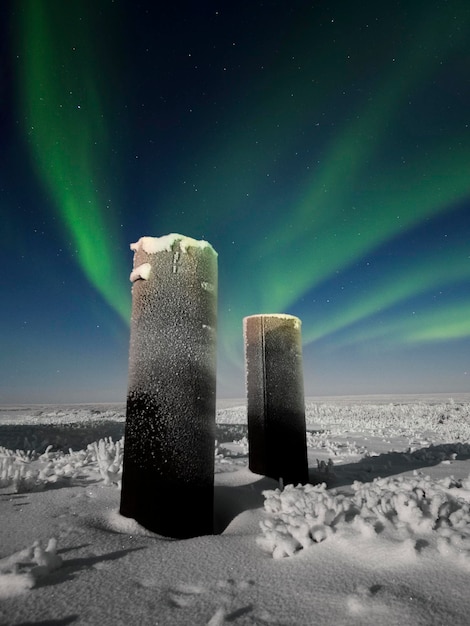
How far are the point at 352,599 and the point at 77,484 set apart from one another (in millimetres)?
3350

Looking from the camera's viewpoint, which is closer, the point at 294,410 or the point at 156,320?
the point at 156,320

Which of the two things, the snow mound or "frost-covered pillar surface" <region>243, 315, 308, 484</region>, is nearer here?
the snow mound

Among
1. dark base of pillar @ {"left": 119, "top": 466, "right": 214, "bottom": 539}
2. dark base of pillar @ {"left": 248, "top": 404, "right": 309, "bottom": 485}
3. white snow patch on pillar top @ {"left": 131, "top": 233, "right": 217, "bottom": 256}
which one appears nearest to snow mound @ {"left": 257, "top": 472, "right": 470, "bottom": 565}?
dark base of pillar @ {"left": 119, "top": 466, "right": 214, "bottom": 539}

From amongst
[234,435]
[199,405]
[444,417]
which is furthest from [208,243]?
[444,417]

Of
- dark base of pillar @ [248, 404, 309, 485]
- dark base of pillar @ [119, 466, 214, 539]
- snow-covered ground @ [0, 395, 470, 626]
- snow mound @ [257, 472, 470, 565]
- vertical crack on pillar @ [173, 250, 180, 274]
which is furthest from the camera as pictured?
dark base of pillar @ [248, 404, 309, 485]

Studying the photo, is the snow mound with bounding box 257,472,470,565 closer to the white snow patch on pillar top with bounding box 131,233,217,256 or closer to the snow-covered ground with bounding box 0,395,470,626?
the snow-covered ground with bounding box 0,395,470,626

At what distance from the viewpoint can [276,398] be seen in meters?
5.16

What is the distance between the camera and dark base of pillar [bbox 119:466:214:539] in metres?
2.90

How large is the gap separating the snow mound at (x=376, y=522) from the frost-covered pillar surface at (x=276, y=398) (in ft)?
7.02

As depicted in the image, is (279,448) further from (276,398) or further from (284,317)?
(284,317)

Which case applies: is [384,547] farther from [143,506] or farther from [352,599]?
[143,506]

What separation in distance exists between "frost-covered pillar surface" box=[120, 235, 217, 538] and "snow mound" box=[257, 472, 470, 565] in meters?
0.76

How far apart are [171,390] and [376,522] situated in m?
1.75

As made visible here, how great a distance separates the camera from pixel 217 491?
155 inches
